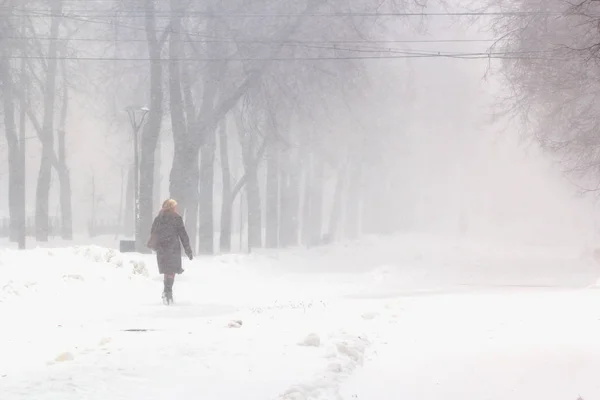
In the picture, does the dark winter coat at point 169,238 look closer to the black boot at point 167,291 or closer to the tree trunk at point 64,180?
the black boot at point 167,291

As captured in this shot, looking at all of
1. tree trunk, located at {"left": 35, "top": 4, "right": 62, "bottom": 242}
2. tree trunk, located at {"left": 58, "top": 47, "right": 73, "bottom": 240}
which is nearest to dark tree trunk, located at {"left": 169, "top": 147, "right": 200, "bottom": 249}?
tree trunk, located at {"left": 35, "top": 4, "right": 62, "bottom": 242}

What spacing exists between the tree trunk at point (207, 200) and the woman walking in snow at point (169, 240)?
40.5 feet

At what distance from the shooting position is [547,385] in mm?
8320

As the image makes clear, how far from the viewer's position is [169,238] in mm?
14305

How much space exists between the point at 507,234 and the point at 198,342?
6966 cm

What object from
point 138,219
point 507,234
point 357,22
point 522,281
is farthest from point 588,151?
point 507,234

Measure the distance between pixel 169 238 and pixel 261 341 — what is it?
5378 millimetres

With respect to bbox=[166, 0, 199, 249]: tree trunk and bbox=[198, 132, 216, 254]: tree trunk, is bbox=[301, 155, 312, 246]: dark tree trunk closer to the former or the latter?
bbox=[198, 132, 216, 254]: tree trunk

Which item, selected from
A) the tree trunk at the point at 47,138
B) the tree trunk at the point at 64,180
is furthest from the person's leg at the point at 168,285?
the tree trunk at the point at 64,180

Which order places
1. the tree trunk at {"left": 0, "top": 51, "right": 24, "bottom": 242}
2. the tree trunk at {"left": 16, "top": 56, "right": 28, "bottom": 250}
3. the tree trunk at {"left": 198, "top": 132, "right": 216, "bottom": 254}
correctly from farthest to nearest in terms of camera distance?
1. the tree trunk at {"left": 16, "top": 56, "right": 28, "bottom": 250}
2. the tree trunk at {"left": 0, "top": 51, "right": 24, "bottom": 242}
3. the tree trunk at {"left": 198, "top": 132, "right": 216, "bottom": 254}

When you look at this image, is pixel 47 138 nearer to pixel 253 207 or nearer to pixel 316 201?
pixel 253 207

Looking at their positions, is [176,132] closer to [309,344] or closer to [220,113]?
[220,113]

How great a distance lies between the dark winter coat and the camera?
14.1 metres

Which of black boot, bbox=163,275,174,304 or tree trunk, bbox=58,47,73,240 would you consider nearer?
black boot, bbox=163,275,174,304
